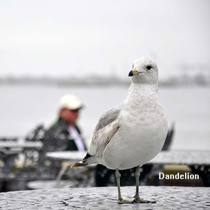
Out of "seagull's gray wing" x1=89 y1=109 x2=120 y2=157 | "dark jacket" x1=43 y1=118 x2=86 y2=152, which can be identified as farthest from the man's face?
"seagull's gray wing" x1=89 y1=109 x2=120 y2=157

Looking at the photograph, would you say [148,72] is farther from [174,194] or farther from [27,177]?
[27,177]

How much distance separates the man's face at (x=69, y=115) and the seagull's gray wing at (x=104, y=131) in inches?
136

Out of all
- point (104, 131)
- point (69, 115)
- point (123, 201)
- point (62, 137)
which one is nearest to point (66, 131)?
point (62, 137)

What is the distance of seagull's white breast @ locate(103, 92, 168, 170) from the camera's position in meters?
2.87

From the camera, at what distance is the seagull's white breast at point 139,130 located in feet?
9.42

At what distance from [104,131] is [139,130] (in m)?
0.22

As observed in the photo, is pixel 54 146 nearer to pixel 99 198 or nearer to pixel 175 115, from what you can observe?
pixel 99 198

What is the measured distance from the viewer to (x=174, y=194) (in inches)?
123

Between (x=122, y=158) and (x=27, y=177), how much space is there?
3642 millimetres

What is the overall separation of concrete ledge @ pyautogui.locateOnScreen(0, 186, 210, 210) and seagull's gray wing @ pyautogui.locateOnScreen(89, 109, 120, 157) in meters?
0.20

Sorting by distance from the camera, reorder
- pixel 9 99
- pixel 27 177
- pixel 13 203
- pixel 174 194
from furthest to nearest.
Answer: pixel 9 99
pixel 27 177
pixel 174 194
pixel 13 203

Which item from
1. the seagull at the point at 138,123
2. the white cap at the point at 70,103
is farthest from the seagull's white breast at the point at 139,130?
the white cap at the point at 70,103

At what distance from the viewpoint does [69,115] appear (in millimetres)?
6633

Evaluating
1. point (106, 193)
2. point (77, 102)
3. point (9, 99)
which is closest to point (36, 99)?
point (9, 99)
